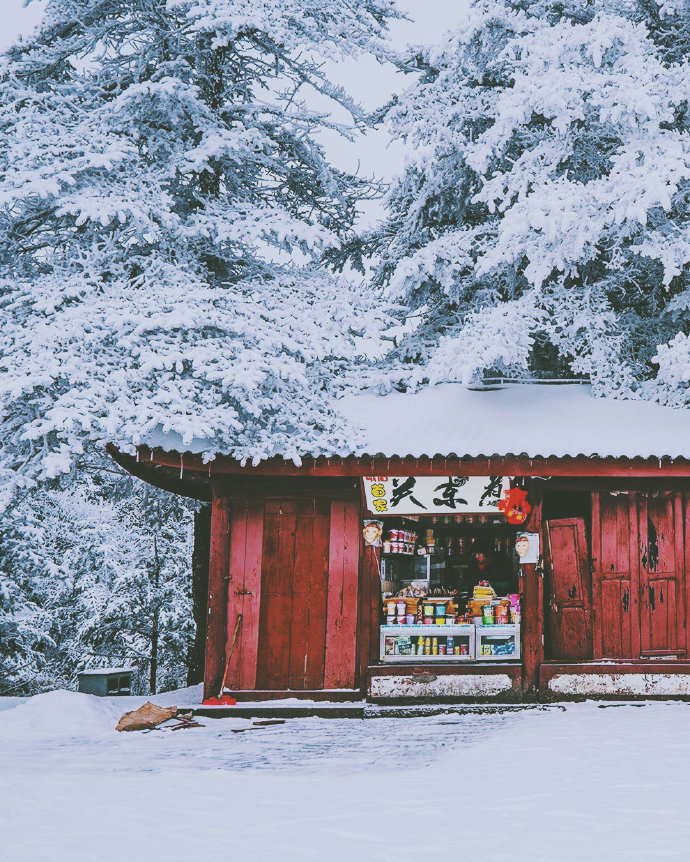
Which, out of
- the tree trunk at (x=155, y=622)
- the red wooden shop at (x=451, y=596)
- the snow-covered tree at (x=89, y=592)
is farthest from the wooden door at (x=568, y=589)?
the tree trunk at (x=155, y=622)

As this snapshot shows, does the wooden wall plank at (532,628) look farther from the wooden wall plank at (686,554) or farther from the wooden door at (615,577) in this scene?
the wooden wall plank at (686,554)

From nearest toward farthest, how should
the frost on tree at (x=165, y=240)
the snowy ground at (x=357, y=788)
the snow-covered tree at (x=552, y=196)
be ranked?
the snowy ground at (x=357, y=788) < the frost on tree at (x=165, y=240) < the snow-covered tree at (x=552, y=196)

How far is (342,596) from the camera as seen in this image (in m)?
11.2

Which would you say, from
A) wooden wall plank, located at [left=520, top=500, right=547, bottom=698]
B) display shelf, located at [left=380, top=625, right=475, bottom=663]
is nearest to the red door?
wooden wall plank, located at [left=520, top=500, right=547, bottom=698]

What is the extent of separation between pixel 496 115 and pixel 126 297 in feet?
24.6

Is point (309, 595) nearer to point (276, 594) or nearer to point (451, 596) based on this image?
point (276, 594)

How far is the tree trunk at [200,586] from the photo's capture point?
14297 mm

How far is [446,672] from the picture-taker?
10.8 meters

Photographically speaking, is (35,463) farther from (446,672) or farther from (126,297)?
(446,672)

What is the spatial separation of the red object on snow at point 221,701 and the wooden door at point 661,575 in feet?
17.6

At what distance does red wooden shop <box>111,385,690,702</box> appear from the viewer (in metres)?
10.6

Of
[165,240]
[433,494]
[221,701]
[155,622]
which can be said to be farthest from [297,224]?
[155,622]

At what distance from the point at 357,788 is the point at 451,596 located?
5110 millimetres

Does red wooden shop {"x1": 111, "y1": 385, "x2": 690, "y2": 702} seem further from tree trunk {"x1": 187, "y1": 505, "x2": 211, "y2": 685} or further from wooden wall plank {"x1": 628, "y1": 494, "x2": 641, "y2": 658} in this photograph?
tree trunk {"x1": 187, "y1": 505, "x2": 211, "y2": 685}
